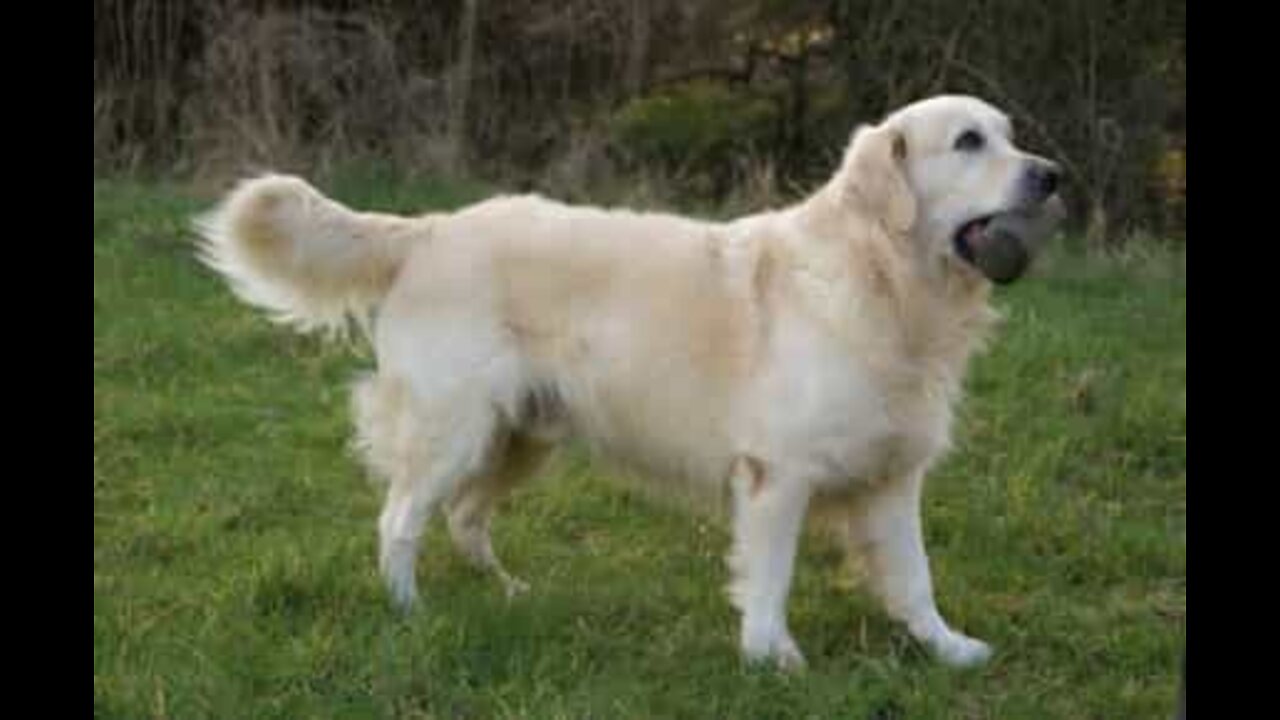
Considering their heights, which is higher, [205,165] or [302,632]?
[302,632]

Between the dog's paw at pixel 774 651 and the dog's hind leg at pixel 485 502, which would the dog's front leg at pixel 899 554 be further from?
the dog's hind leg at pixel 485 502

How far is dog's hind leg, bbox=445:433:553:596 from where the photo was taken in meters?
4.63

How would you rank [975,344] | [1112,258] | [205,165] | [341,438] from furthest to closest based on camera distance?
[205,165] → [1112,258] → [341,438] → [975,344]

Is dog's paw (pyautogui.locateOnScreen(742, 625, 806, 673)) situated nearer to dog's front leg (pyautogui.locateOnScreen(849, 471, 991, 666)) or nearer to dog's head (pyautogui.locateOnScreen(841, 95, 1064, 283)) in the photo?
dog's front leg (pyautogui.locateOnScreen(849, 471, 991, 666))

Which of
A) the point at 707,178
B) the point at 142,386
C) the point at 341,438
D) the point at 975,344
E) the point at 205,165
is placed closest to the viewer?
the point at 975,344

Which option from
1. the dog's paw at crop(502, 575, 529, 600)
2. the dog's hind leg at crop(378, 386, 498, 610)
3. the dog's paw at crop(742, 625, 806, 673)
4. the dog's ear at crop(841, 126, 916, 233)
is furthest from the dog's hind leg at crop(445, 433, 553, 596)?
the dog's ear at crop(841, 126, 916, 233)

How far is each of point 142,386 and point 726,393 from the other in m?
2.95

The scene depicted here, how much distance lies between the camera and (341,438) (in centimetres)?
576

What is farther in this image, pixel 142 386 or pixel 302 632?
pixel 142 386

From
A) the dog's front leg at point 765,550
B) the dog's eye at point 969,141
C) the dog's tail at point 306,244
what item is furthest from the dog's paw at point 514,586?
the dog's eye at point 969,141

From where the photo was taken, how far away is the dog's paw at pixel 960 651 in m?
3.99
